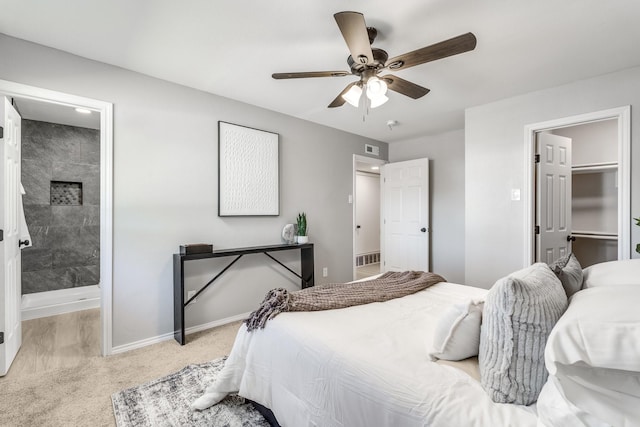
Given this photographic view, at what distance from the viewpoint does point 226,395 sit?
1741mm

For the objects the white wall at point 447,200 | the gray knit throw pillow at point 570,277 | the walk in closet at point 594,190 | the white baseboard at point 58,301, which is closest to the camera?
the gray knit throw pillow at point 570,277

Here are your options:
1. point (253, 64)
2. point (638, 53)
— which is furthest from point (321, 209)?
point (638, 53)

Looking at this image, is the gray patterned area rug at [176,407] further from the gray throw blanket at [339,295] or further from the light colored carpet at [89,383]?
the gray throw blanket at [339,295]

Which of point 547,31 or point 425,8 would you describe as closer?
point 425,8

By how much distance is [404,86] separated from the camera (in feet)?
7.15

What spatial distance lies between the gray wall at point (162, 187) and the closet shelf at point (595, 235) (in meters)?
3.64

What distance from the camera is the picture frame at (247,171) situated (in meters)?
3.13

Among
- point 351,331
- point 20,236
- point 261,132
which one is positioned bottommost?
point 351,331

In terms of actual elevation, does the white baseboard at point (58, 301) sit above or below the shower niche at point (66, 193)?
below

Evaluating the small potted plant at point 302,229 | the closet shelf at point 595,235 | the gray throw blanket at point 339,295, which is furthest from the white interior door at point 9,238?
the closet shelf at point 595,235

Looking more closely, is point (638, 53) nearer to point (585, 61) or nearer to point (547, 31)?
point (585, 61)

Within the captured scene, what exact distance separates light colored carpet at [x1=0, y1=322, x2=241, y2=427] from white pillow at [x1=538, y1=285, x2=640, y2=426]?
2.12m

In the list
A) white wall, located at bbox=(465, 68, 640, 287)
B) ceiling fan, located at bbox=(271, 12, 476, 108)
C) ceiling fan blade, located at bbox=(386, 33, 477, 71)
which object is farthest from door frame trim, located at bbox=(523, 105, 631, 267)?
ceiling fan blade, located at bbox=(386, 33, 477, 71)

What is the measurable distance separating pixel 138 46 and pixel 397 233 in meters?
4.06
